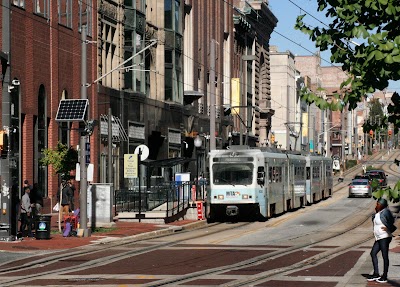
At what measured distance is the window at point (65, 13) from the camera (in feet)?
163

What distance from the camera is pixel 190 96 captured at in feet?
241

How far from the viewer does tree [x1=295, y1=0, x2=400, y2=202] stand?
15484 millimetres

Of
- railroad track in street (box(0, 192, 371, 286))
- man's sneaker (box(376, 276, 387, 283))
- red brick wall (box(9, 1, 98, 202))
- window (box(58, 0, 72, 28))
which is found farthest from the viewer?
window (box(58, 0, 72, 28))

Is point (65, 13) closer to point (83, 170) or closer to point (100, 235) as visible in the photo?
point (83, 170)

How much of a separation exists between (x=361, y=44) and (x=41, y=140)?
3237 cm

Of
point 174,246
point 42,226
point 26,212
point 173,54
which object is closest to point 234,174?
point 26,212

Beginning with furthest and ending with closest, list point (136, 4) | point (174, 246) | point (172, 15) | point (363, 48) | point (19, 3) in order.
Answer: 1. point (172, 15)
2. point (136, 4)
3. point (19, 3)
4. point (174, 246)
5. point (363, 48)

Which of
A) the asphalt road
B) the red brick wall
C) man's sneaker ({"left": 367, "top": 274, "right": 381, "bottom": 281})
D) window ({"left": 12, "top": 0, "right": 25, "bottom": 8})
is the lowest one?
the asphalt road

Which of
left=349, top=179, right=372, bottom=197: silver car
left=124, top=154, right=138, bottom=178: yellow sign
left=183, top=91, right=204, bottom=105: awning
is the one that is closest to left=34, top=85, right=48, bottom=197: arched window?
left=124, top=154, right=138, bottom=178: yellow sign

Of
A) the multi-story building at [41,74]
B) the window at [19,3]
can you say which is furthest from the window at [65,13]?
the window at [19,3]

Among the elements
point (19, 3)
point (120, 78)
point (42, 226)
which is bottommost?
point (42, 226)

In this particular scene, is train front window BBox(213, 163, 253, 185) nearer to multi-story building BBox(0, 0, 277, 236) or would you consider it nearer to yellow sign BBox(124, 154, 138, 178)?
multi-story building BBox(0, 0, 277, 236)

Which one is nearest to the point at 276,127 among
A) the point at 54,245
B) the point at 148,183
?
the point at 148,183

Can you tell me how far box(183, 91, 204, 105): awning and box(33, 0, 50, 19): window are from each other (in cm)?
2560
